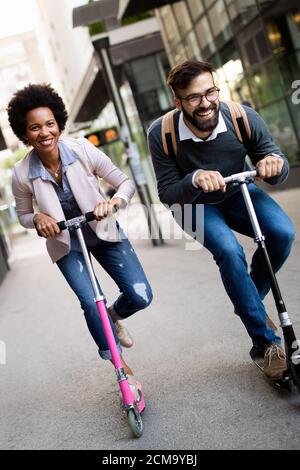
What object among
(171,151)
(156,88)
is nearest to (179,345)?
(171,151)

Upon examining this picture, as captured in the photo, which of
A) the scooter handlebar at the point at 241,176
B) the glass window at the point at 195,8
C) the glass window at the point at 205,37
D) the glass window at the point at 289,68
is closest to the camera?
the scooter handlebar at the point at 241,176

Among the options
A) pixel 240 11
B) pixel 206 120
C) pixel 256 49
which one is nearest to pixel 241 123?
pixel 206 120

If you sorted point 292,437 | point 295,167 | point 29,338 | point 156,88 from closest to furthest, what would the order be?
point 292,437 → point 29,338 → point 295,167 → point 156,88

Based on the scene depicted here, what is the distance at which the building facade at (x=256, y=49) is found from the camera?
589 inches

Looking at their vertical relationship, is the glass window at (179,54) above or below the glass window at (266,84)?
above

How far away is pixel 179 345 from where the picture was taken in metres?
5.38

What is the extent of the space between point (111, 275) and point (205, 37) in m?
15.6

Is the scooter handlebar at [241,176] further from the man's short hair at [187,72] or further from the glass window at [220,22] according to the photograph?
the glass window at [220,22]

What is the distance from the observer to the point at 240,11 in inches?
634

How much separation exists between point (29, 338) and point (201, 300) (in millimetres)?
2042

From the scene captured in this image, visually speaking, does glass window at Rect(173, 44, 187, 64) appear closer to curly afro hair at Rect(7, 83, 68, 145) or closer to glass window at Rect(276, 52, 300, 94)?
glass window at Rect(276, 52, 300, 94)

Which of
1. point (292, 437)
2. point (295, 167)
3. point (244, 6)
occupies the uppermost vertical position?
point (244, 6)

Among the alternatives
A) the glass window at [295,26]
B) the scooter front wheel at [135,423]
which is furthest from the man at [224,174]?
the glass window at [295,26]
